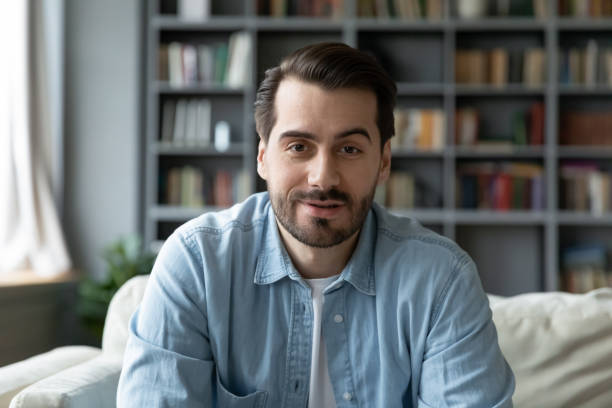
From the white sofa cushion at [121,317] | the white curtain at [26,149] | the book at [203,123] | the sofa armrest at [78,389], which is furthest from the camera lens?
the book at [203,123]

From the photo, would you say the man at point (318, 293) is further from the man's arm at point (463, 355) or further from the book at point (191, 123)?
the book at point (191, 123)

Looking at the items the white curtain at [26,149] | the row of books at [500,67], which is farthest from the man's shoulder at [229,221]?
the row of books at [500,67]

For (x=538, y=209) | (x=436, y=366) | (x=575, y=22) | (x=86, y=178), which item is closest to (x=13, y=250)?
(x=86, y=178)

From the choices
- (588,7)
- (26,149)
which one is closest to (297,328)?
(26,149)

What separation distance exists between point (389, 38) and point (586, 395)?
11.5 feet

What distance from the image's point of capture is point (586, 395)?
5.07 ft

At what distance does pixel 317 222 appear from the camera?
1.43 metres

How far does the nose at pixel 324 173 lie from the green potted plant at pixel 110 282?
2.45m

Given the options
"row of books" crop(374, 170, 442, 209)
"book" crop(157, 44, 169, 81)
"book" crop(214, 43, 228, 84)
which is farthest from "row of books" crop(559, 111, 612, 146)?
"book" crop(157, 44, 169, 81)

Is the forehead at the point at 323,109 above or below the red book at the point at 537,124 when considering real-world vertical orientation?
below

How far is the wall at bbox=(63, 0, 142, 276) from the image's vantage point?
4367 millimetres

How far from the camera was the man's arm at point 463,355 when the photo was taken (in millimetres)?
1309

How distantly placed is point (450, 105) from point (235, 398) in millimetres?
3330

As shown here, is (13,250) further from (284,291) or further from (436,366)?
(436,366)
